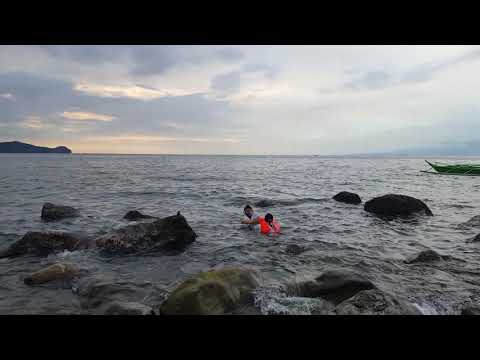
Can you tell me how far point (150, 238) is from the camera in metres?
11.1

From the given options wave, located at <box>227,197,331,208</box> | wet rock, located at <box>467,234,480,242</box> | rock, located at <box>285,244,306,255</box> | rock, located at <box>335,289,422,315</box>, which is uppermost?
rock, located at <box>335,289,422,315</box>

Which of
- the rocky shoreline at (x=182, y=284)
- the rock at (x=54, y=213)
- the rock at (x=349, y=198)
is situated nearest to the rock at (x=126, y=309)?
the rocky shoreline at (x=182, y=284)

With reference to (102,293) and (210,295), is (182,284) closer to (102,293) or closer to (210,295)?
(210,295)

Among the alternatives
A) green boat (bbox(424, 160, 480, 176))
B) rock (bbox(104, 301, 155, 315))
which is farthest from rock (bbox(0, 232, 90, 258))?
green boat (bbox(424, 160, 480, 176))

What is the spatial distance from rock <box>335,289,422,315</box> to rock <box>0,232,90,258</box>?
9712 millimetres

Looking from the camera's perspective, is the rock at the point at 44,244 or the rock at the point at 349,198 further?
the rock at the point at 349,198

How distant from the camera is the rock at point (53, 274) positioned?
7.86 meters

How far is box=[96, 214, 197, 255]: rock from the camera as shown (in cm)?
1071

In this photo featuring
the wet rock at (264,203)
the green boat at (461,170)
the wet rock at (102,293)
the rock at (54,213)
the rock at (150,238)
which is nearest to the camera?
the wet rock at (102,293)

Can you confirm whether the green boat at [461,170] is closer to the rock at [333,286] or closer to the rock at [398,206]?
the rock at [398,206]

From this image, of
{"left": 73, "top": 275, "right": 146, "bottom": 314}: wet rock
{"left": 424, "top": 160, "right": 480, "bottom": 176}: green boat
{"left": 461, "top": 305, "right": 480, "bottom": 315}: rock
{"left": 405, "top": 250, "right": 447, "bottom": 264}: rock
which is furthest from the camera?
{"left": 424, "top": 160, "right": 480, "bottom": 176}: green boat

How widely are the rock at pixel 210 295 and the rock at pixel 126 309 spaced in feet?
1.16

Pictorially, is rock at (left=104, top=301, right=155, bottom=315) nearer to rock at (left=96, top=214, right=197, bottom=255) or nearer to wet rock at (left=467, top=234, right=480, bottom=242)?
rock at (left=96, top=214, right=197, bottom=255)

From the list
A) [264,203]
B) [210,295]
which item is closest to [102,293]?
[210,295]
